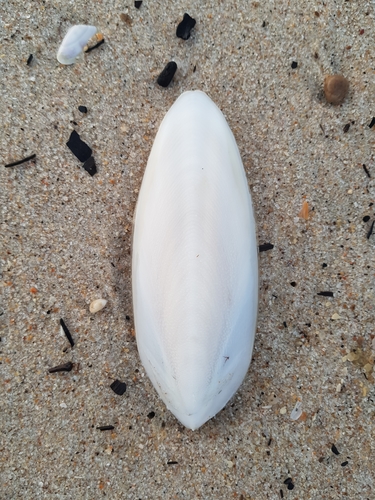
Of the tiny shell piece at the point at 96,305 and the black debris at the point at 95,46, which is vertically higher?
the black debris at the point at 95,46

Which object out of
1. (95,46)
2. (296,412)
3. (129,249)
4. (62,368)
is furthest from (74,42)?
(296,412)

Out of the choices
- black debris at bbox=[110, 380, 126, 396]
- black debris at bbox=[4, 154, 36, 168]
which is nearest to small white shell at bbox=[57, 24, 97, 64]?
black debris at bbox=[4, 154, 36, 168]

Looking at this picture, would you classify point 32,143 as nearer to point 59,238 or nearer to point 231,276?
point 59,238

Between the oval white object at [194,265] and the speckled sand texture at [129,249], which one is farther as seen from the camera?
the speckled sand texture at [129,249]

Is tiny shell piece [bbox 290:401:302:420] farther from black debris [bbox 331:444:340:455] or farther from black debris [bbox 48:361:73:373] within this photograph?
black debris [bbox 48:361:73:373]

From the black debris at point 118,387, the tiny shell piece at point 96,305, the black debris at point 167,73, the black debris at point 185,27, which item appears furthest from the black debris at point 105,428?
the black debris at point 185,27

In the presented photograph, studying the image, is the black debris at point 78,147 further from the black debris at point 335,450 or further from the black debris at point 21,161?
the black debris at point 335,450
